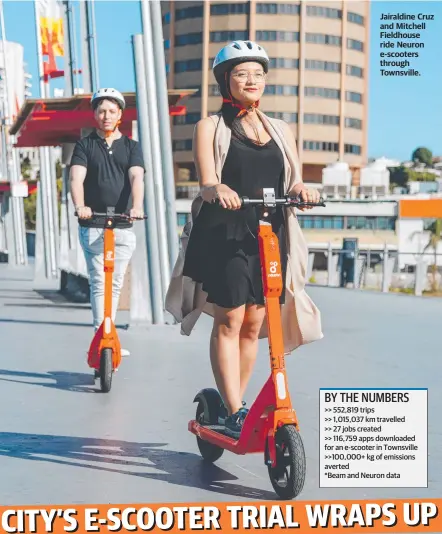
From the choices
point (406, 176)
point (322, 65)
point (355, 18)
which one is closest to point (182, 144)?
point (322, 65)

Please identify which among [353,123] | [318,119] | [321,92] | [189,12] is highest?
[189,12]

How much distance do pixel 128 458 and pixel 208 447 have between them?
37cm

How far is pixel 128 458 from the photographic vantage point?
547 cm

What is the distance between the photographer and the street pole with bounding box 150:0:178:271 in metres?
12.7

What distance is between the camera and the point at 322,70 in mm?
134250

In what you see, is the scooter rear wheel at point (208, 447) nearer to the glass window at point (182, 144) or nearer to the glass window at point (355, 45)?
the glass window at point (182, 144)

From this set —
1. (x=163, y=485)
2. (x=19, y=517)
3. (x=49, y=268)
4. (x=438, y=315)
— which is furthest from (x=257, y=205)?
(x=49, y=268)

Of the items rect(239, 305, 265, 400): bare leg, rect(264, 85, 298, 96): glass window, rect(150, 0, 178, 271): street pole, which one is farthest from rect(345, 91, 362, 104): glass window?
rect(239, 305, 265, 400): bare leg

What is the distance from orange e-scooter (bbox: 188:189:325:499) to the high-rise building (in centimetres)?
12593

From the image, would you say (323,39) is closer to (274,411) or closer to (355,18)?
(355,18)

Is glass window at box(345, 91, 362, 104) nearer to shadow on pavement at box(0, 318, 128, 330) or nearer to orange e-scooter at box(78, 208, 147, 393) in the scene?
shadow on pavement at box(0, 318, 128, 330)

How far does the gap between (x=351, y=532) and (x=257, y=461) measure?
1.49m

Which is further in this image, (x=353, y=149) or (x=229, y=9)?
(x=353, y=149)

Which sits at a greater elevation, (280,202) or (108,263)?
(280,202)
